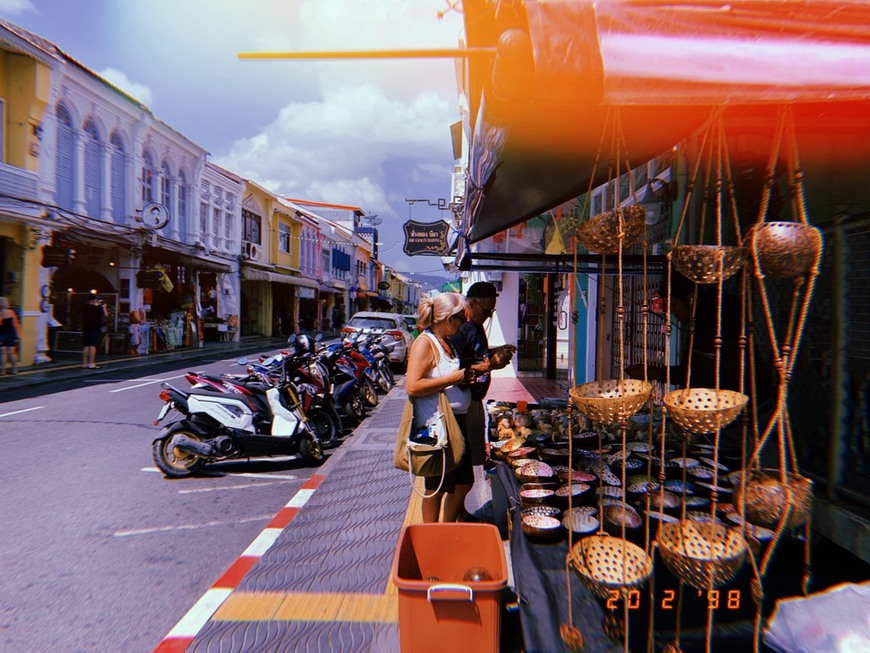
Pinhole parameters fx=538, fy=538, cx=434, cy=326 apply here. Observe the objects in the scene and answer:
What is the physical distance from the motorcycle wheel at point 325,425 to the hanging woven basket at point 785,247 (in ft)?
19.3

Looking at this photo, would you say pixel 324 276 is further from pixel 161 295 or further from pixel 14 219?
pixel 14 219

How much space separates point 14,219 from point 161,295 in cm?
906

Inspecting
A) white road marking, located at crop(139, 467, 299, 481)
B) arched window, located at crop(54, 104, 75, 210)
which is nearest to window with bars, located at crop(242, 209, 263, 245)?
arched window, located at crop(54, 104, 75, 210)

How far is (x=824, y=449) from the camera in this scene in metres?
2.48

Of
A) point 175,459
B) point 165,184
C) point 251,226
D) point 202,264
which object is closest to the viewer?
point 175,459

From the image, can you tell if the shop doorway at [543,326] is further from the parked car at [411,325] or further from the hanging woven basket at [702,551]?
the hanging woven basket at [702,551]

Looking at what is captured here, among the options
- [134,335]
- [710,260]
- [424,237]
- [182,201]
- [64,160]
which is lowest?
[134,335]

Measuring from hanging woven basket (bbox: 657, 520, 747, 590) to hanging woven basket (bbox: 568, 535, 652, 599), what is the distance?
5.9 inches

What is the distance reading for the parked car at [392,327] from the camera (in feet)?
45.4

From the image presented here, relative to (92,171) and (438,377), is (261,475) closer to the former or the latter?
(438,377)

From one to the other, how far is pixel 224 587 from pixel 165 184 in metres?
19.9

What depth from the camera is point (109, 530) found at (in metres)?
4.08

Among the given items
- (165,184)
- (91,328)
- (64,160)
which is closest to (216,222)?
(165,184)

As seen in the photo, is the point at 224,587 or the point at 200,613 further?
the point at 224,587
